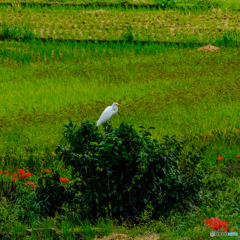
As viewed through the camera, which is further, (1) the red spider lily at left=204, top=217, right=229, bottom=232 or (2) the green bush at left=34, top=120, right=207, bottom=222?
(2) the green bush at left=34, top=120, right=207, bottom=222

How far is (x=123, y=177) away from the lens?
3.84 m

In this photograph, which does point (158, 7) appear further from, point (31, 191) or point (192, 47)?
point (31, 191)

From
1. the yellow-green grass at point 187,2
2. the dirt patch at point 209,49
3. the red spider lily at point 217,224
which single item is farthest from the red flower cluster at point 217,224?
the yellow-green grass at point 187,2

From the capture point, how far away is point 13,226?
3.59m

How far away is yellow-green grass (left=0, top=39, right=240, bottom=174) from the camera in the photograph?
228 inches

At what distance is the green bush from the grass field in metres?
0.15

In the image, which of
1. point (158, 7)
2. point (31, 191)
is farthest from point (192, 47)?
point (31, 191)

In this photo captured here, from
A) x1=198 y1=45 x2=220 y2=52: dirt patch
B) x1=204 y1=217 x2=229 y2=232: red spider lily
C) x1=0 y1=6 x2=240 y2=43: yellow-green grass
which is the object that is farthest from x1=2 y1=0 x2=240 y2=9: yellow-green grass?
x1=204 y1=217 x2=229 y2=232: red spider lily

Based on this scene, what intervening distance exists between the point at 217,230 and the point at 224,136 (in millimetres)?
2572

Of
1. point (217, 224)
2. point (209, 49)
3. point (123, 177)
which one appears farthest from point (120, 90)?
point (217, 224)

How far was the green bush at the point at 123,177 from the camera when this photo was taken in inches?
149

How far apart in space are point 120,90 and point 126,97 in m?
0.46

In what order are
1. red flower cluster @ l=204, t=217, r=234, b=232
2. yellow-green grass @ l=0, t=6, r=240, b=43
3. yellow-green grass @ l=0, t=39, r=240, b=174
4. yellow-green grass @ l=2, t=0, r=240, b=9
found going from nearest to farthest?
red flower cluster @ l=204, t=217, r=234, b=232
yellow-green grass @ l=0, t=39, r=240, b=174
yellow-green grass @ l=0, t=6, r=240, b=43
yellow-green grass @ l=2, t=0, r=240, b=9

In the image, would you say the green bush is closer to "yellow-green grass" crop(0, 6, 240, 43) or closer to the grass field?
the grass field
